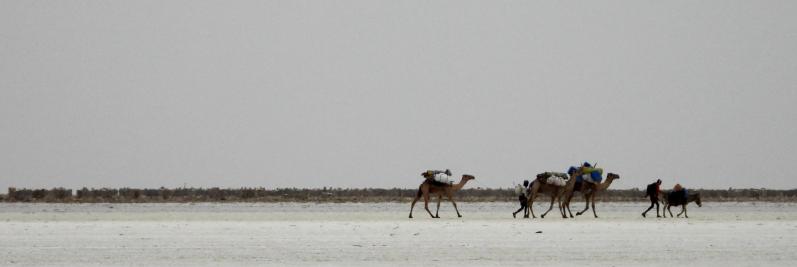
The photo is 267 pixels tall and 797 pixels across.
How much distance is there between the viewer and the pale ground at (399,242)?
63.1 ft

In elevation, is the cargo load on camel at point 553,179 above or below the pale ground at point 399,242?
above

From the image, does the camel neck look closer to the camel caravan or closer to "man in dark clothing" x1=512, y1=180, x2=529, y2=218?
the camel caravan

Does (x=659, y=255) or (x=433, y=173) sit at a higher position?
(x=433, y=173)

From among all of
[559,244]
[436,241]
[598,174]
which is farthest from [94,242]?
[598,174]

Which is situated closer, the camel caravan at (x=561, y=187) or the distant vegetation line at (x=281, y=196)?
the camel caravan at (x=561, y=187)

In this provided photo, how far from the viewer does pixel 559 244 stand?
22.5 meters

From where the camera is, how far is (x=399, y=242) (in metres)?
23.0

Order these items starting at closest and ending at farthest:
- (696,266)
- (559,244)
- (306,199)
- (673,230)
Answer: (696,266) < (559,244) < (673,230) < (306,199)

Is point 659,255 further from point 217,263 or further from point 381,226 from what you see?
point 381,226

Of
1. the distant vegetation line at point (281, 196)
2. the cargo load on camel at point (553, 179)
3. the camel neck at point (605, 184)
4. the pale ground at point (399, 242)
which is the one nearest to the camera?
the pale ground at point (399, 242)

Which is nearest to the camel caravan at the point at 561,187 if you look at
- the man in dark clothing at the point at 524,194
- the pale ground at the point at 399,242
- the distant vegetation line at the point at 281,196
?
the man in dark clothing at the point at 524,194

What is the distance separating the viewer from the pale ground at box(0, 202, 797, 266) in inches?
757

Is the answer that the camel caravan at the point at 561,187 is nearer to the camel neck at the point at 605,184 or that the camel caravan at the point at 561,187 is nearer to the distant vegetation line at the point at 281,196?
the camel neck at the point at 605,184

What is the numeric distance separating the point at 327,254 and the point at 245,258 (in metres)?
1.47
